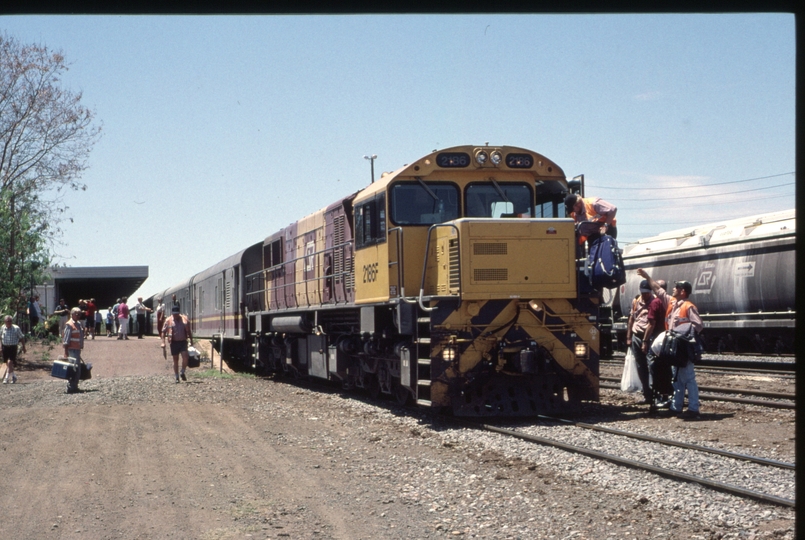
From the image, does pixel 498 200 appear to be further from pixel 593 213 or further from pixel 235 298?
pixel 235 298

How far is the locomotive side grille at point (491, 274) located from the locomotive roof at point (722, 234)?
12432 millimetres

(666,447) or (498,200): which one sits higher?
(498,200)

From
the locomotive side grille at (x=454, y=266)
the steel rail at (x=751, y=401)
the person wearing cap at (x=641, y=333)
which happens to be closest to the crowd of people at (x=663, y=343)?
the person wearing cap at (x=641, y=333)

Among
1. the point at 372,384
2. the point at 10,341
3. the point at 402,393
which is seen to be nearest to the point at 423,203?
the point at 402,393

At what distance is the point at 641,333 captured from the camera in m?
12.5

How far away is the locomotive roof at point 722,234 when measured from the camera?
22.0 m

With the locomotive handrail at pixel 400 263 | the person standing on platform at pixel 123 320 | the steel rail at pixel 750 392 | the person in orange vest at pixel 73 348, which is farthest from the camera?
the person standing on platform at pixel 123 320

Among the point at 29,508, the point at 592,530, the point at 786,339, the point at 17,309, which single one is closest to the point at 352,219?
the point at 29,508

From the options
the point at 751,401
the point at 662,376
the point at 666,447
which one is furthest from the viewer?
the point at 751,401

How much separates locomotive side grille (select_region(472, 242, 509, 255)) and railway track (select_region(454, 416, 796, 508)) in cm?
228

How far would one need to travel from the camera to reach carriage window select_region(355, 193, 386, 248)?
42.0ft

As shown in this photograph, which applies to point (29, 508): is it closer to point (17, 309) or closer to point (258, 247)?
point (258, 247)

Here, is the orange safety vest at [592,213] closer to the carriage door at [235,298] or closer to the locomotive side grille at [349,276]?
the locomotive side grille at [349,276]

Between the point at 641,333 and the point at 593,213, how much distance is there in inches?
79.4
